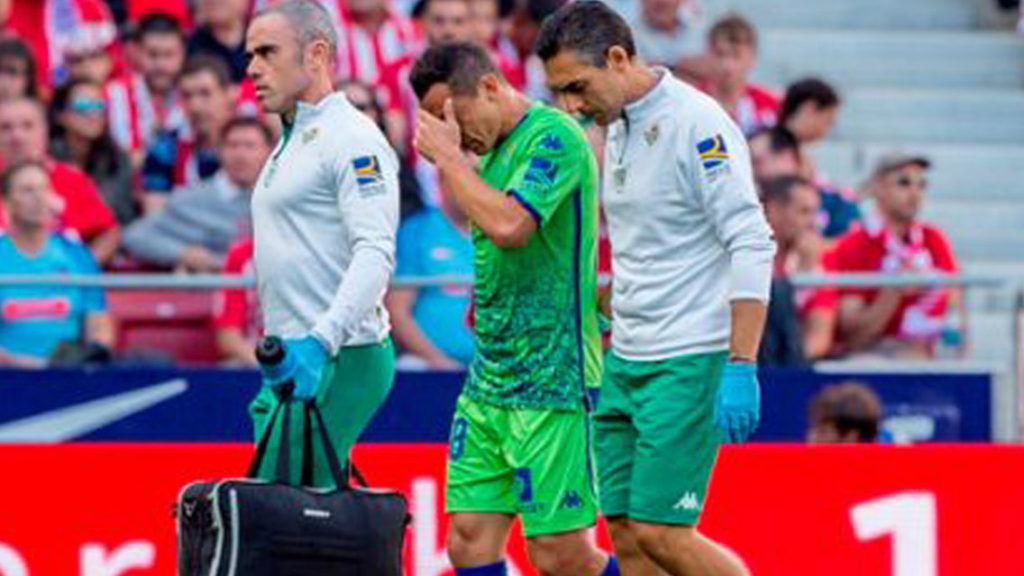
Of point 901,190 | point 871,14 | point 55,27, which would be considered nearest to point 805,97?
point 901,190

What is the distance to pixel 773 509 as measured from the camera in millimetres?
11023

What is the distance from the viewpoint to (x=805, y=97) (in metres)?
15.9

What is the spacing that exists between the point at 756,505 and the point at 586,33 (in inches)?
92.7

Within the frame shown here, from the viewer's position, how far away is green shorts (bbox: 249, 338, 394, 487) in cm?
923

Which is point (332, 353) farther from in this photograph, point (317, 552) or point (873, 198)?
point (873, 198)

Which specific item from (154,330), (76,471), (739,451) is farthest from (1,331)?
(739,451)

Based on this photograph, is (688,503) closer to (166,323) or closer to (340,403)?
(340,403)

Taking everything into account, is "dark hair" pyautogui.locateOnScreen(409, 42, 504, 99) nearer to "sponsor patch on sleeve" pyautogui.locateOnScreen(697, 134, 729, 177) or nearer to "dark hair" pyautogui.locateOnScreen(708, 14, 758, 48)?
"sponsor patch on sleeve" pyautogui.locateOnScreen(697, 134, 729, 177)

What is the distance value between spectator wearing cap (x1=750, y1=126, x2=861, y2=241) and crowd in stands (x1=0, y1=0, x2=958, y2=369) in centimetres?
1

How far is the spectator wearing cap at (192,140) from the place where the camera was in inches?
584

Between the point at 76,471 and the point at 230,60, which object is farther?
the point at 230,60

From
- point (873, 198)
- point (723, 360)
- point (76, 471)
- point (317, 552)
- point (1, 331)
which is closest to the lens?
point (317, 552)

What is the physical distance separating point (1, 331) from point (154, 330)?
0.65 meters

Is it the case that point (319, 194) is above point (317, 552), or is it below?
above
